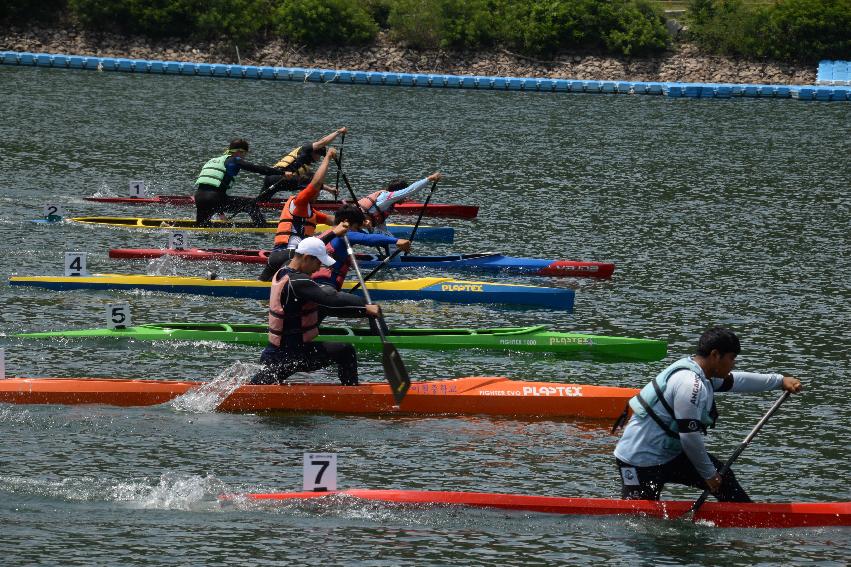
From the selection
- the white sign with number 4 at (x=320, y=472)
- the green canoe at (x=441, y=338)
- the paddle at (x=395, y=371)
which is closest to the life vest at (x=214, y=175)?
the green canoe at (x=441, y=338)

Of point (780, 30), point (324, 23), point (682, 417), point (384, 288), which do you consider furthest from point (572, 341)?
point (780, 30)

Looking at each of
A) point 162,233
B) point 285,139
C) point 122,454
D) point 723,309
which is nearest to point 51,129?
point 285,139

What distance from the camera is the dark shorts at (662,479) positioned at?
11.4 m

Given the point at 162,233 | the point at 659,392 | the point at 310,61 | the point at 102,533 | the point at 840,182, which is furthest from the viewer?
the point at 310,61

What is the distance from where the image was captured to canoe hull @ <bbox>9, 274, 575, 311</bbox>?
21.7m

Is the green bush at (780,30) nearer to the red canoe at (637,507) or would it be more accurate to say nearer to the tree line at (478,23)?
the tree line at (478,23)

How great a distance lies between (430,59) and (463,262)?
48.5 meters

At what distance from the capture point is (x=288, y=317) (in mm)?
15062

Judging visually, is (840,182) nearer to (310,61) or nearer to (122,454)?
(122,454)

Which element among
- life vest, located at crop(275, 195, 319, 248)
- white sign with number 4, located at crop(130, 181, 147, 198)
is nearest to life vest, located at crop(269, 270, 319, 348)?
life vest, located at crop(275, 195, 319, 248)

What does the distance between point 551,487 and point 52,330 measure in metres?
8.60

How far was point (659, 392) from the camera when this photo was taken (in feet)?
36.2

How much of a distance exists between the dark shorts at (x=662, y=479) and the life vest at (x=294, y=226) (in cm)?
998

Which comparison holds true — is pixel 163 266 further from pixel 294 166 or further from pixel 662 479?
pixel 662 479
